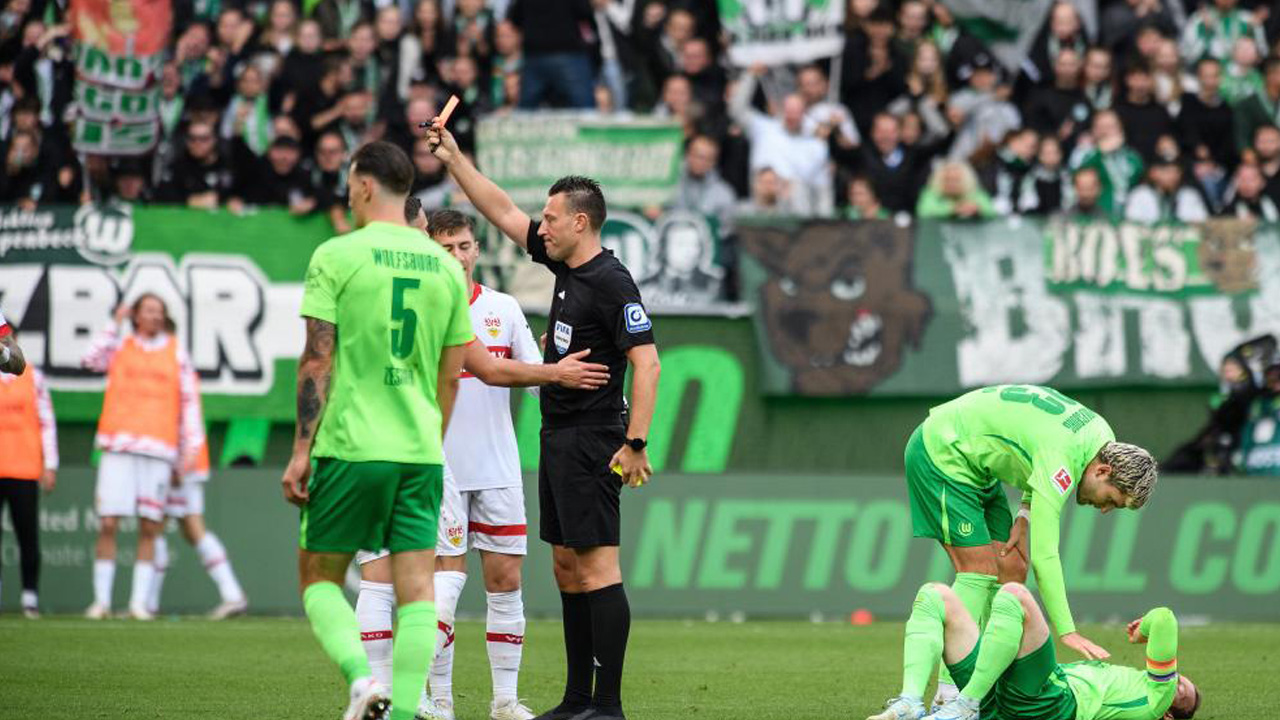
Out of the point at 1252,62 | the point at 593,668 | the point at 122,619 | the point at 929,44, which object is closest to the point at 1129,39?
the point at 1252,62

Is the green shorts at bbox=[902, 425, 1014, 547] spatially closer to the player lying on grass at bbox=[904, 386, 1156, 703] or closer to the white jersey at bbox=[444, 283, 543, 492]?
the player lying on grass at bbox=[904, 386, 1156, 703]

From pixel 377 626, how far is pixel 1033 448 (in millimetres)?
3218

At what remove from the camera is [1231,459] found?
695 inches

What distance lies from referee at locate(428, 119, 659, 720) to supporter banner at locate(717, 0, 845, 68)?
1107 cm

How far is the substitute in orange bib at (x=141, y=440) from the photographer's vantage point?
53.0 ft

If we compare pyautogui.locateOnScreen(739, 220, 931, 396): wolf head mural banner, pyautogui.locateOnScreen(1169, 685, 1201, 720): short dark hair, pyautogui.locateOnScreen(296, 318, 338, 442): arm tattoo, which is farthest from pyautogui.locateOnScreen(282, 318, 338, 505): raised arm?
pyautogui.locateOnScreen(739, 220, 931, 396): wolf head mural banner

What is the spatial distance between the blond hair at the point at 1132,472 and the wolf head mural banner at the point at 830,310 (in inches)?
336

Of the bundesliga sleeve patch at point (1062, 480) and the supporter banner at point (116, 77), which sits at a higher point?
the supporter banner at point (116, 77)

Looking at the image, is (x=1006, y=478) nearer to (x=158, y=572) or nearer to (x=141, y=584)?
(x=141, y=584)

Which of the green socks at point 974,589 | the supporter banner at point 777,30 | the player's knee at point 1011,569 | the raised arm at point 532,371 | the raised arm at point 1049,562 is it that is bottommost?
the green socks at point 974,589

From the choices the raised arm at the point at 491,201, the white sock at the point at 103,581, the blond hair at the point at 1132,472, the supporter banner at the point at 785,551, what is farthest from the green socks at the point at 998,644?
the white sock at the point at 103,581

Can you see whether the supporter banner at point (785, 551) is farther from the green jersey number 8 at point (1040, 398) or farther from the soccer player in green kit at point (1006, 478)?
the green jersey number 8 at point (1040, 398)

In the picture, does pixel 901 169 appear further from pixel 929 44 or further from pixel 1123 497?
pixel 1123 497

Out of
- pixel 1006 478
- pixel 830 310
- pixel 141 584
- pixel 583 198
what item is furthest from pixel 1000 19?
pixel 583 198
